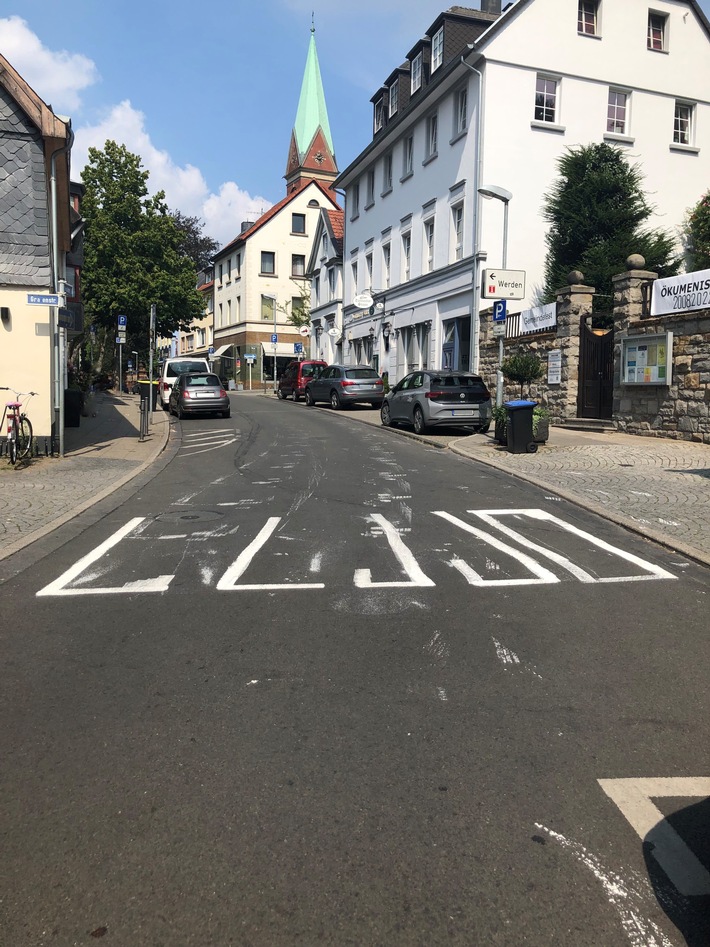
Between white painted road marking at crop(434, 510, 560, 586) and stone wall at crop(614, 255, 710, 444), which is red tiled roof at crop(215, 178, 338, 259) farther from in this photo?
white painted road marking at crop(434, 510, 560, 586)

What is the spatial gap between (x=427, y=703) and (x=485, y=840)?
1.19 meters

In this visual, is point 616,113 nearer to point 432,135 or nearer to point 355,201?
point 432,135

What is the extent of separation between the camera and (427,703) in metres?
3.95

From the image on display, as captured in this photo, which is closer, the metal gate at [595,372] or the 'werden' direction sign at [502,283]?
the 'werden' direction sign at [502,283]

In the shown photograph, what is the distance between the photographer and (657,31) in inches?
1106

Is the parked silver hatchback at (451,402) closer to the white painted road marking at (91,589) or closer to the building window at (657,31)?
the white painted road marking at (91,589)

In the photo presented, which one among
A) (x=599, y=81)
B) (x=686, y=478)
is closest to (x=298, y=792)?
(x=686, y=478)

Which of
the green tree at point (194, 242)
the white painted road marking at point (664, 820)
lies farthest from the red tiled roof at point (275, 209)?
the white painted road marking at point (664, 820)

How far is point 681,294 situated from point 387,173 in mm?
23325

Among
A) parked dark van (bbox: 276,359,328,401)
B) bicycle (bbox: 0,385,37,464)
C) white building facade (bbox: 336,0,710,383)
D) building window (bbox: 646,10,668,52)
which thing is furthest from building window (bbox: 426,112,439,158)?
bicycle (bbox: 0,385,37,464)

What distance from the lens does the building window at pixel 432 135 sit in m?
30.0

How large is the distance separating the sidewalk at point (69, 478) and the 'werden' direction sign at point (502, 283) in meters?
7.81

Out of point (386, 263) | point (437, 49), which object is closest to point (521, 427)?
point (437, 49)

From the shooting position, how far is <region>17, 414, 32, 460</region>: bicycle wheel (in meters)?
13.3
